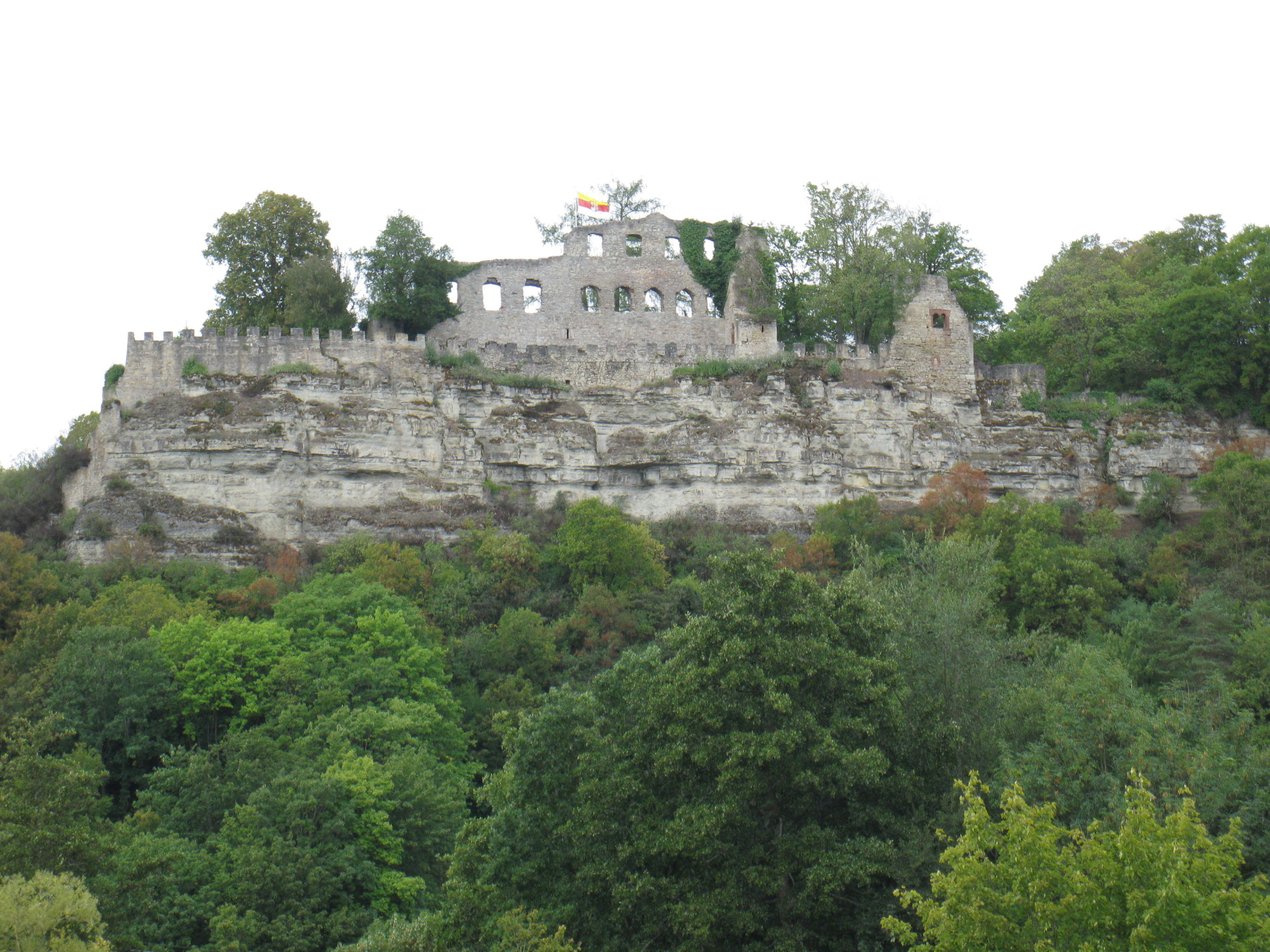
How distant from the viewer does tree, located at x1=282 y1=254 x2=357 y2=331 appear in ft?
150

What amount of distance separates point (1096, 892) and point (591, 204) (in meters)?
40.3

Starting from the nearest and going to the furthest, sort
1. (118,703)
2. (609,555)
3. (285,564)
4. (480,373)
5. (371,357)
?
1. (118,703)
2. (285,564)
3. (609,555)
4. (371,357)
5. (480,373)

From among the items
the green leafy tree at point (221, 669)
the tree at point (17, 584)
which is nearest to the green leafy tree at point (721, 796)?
the green leafy tree at point (221, 669)

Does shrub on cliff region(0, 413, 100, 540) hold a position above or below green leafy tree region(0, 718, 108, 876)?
above

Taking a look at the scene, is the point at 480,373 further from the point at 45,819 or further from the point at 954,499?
the point at 45,819

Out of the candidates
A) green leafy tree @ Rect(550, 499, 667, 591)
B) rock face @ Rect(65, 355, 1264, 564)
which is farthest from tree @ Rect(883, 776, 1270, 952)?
rock face @ Rect(65, 355, 1264, 564)

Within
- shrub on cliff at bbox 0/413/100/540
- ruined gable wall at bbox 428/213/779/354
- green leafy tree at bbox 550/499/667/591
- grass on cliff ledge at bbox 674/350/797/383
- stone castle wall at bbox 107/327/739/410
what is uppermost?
ruined gable wall at bbox 428/213/779/354

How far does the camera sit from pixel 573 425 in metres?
45.7

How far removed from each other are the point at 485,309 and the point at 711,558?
86.1 ft

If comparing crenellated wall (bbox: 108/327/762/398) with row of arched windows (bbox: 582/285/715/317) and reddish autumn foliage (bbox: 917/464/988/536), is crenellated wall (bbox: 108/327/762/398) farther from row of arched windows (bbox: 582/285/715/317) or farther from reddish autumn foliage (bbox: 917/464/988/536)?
reddish autumn foliage (bbox: 917/464/988/536)

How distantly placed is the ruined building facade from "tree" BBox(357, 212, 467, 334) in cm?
103

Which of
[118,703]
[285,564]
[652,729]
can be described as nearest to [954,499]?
[285,564]

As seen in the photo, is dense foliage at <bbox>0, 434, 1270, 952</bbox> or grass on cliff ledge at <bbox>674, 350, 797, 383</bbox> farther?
grass on cliff ledge at <bbox>674, 350, 797, 383</bbox>

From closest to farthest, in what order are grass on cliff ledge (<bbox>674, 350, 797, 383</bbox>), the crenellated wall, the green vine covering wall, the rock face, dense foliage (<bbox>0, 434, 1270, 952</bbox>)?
1. dense foliage (<bbox>0, 434, 1270, 952</bbox>)
2. the rock face
3. the crenellated wall
4. grass on cliff ledge (<bbox>674, 350, 797, 383</bbox>)
5. the green vine covering wall
